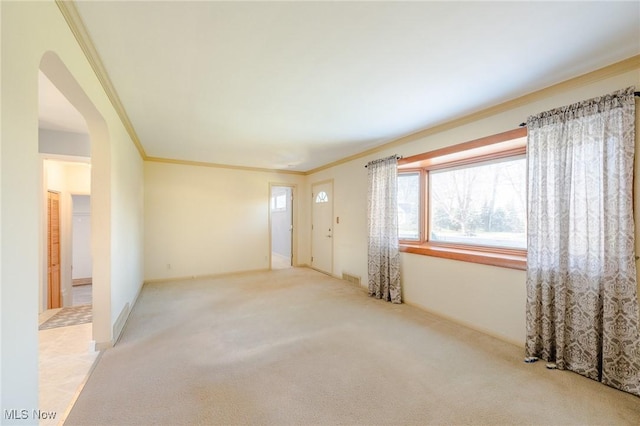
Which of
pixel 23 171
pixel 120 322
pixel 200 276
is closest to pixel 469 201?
pixel 23 171

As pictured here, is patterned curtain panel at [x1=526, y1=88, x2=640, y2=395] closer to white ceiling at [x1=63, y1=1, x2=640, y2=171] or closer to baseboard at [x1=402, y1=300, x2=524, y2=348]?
baseboard at [x1=402, y1=300, x2=524, y2=348]

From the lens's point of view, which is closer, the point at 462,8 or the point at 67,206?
the point at 462,8

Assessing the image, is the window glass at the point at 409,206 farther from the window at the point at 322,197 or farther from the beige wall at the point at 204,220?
the beige wall at the point at 204,220

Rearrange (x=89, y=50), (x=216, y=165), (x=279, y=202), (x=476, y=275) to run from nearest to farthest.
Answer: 1. (x=89, y=50)
2. (x=476, y=275)
3. (x=216, y=165)
4. (x=279, y=202)

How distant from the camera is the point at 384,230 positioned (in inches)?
161

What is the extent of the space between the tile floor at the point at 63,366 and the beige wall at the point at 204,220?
7.17 ft

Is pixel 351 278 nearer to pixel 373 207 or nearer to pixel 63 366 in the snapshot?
pixel 373 207

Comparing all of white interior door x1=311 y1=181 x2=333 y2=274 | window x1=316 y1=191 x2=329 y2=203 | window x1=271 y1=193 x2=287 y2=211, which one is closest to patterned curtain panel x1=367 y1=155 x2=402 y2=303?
white interior door x1=311 y1=181 x2=333 y2=274

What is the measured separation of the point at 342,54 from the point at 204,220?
4560 mm

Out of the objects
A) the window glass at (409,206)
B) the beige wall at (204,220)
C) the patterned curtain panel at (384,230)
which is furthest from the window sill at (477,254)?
the beige wall at (204,220)

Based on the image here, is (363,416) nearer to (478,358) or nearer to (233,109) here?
(478,358)

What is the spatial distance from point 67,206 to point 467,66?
6.15 metres

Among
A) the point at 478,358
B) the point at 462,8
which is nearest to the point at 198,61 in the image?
the point at 462,8

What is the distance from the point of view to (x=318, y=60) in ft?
6.43
